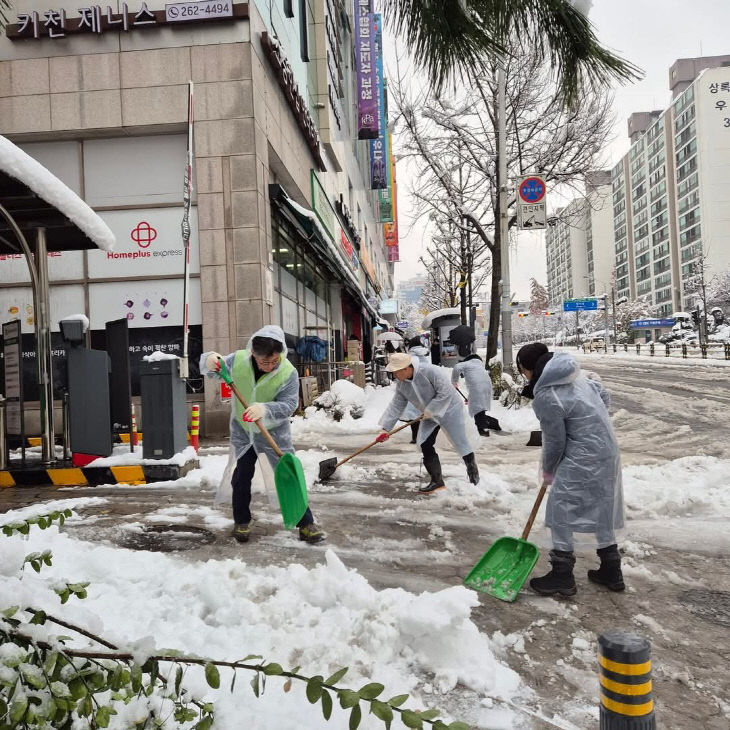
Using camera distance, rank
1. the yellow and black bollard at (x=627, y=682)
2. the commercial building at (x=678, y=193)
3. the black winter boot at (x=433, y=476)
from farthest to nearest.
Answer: the commercial building at (x=678, y=193) < the black winter boot at (x=433, y=476) < the yellow and black bollard at (x=627, y=682)

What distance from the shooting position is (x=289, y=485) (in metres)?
4.58

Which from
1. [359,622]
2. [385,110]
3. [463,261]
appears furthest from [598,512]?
[385,110]

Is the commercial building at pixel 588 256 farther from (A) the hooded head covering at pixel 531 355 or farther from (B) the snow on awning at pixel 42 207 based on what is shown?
(A) the hooded head covering at pixel 531 355

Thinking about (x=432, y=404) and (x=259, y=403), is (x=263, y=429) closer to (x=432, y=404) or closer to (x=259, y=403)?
(x=259, y=403)

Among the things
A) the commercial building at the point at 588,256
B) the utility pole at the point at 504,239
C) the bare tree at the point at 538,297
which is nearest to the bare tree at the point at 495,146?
the utility pole at the point at 504,239

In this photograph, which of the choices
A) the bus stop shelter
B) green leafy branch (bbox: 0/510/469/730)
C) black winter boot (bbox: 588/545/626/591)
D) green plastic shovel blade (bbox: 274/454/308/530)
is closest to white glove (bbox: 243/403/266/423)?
green plastic shovel blade (bbox: 274/454/308/530)

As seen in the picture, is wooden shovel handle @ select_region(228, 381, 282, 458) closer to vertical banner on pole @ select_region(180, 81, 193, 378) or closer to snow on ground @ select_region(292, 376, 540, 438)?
vertical banner on pole @ select_region(180, 81, 193, 378)

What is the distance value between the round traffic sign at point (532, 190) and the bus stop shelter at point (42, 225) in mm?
10017

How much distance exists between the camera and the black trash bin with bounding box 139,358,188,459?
23.2 ft

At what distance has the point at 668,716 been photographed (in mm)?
2467

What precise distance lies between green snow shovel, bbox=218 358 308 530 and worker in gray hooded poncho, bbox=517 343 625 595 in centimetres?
176

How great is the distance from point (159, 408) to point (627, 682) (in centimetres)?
624

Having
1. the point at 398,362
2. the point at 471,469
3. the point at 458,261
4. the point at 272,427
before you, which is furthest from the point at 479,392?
the point at 458,261

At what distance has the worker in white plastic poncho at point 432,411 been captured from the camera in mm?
6648
